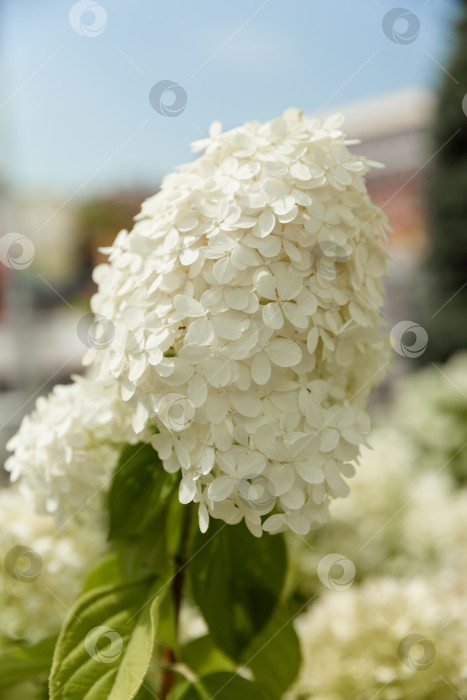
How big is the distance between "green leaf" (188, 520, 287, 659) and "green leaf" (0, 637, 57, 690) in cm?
16

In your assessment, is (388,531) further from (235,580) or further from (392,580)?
(235,580)

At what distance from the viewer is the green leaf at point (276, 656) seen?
703mm

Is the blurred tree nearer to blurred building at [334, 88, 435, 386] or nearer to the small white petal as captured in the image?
blurred building at [334, 88, 435, 386]

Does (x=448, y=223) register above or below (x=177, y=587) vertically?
above

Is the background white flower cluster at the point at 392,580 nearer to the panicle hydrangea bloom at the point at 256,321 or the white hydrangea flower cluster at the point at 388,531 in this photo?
the white hydrangea flower cluster at the point at 388,531

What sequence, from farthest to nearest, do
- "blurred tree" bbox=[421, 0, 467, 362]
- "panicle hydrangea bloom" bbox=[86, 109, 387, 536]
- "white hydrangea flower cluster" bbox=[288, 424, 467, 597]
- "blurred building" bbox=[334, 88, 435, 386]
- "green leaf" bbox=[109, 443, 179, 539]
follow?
"blurred building" bbox=[334, 88, 435, 386], "blurred tree" bbox=[421, 0, 467, 362], "white hydrangea flower cluster" bbox=[288, 424, 467, 597], "green leaf" bbox=[109, 443, 179, 539], "panicle hydrangea bloom" bbox=[86, 109, 387, 536]

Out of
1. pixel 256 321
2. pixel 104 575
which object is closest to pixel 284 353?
pixel 256 321

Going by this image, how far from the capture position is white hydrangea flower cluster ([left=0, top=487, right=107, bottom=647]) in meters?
0.77

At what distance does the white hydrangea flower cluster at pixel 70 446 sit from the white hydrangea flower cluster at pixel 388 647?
1.32 ft

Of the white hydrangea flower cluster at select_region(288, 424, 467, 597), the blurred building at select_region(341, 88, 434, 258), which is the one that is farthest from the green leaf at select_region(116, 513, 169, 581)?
the blurred building at select_region(341, 88, 434, 258)

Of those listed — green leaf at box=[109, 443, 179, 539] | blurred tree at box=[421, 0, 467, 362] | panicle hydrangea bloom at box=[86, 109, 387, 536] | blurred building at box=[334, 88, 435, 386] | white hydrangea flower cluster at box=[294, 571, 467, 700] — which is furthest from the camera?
blurred building at box=[334, 88, 435, 386]

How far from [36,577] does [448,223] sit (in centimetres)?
411

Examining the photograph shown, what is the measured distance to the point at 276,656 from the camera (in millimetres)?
711

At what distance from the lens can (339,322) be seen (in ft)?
1.74
